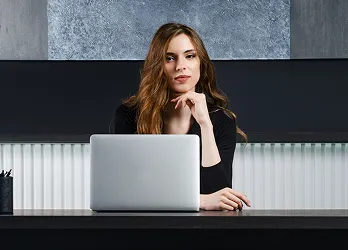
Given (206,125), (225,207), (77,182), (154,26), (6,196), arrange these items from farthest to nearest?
(154,26) < (77,182) < (206,125) < (225,207) < (6,196)

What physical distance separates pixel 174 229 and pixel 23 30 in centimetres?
213

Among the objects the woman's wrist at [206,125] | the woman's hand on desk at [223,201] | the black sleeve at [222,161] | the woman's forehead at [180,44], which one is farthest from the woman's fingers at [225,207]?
the woman's forehead at [180,44]

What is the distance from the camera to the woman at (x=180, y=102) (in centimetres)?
268

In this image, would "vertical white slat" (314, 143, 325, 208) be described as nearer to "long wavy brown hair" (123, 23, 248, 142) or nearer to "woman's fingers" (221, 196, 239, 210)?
"long wavy brown hair" (123, 23, 248, 142)

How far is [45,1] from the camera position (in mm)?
3812

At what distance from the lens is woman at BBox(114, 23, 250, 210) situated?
2684mm

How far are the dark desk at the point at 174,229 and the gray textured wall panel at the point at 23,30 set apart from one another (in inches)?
72.4

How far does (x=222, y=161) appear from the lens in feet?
9.03

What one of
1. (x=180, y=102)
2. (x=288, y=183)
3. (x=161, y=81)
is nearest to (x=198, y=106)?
(x=180, y=102)

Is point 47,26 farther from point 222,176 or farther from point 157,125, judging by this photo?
point 222,176

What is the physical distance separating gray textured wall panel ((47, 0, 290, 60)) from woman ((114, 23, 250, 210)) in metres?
0.81

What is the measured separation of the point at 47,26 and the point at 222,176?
1.54 meters

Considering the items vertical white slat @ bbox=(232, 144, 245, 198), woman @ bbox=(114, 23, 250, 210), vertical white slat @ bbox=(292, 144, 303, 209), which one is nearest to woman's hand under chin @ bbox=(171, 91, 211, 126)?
woman @ bbox=(114, 23, 250, 210)

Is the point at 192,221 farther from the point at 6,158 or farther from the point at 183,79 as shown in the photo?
the point at 6,158
